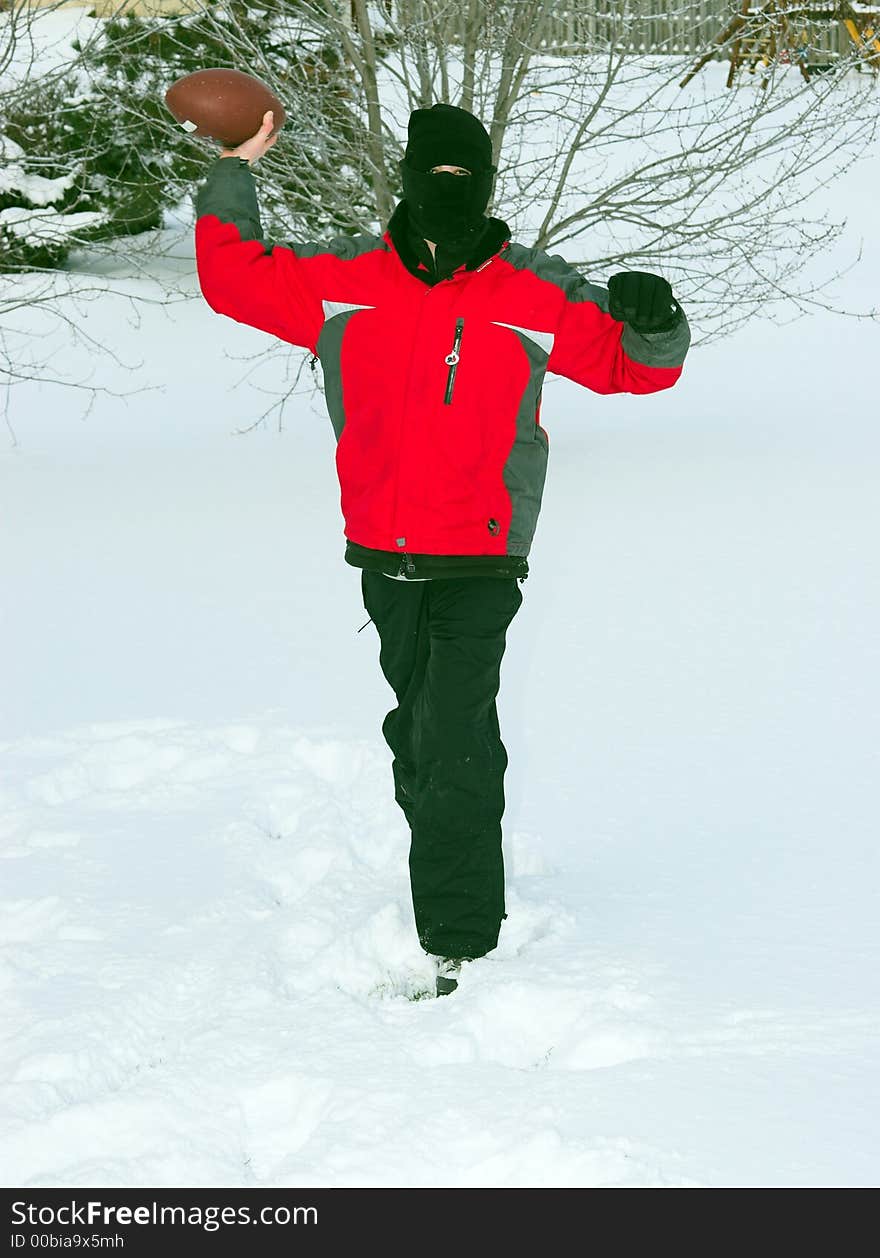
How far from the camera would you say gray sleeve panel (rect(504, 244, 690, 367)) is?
289cm

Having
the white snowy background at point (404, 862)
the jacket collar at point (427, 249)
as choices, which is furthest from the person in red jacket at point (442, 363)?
the white snowy background at point (404, 862)

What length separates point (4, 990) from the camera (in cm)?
329

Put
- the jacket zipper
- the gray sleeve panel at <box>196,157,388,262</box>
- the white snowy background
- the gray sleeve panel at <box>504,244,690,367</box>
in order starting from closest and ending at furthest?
the white snowy background < the gray sleeve panel at <box>504,244,690,367</box> < the jacket zipper < the gray sleeve panel at <box>196,157,388,262</box>

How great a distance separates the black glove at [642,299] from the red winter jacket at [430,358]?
12cm

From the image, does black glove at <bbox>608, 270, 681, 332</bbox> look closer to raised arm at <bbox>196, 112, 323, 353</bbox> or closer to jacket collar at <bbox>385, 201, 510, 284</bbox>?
jacket collar at <bbox>385, 201, 510, 284</bbox>

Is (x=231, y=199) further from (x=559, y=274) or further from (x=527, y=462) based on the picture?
(x=527, y=462)

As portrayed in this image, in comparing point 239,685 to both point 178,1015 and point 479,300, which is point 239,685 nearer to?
point 178,1015

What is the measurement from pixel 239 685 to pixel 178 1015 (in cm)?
238

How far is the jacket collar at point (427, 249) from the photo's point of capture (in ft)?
10.0

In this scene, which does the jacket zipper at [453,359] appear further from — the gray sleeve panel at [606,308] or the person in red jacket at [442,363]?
the gray sleeve panel at [606,308]

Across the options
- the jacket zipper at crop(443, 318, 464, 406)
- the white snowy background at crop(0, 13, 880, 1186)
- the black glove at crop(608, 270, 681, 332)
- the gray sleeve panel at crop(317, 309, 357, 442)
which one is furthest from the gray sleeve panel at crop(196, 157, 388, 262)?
the white snowy background at crop(0, 13, 880, 1186)

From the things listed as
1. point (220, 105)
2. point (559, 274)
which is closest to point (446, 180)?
point (559, 274)

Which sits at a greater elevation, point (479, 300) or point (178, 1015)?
point (479, 300)

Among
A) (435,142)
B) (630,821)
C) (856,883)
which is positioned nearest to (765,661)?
(630,821)
